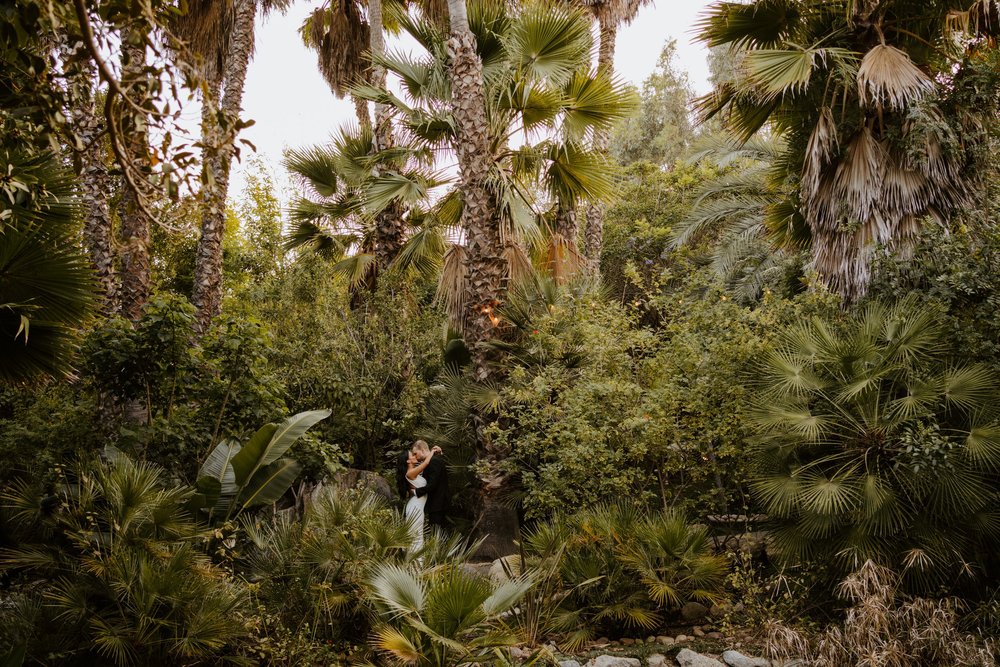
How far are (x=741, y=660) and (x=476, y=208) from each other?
21.0 feet

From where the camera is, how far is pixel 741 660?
212 inches

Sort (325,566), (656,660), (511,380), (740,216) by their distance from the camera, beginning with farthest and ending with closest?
(740,216) < (511,380) < (656,660) < (325,566)

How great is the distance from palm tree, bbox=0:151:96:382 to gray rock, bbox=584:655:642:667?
4926 millimetres

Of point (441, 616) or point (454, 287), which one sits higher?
point (454, 287)

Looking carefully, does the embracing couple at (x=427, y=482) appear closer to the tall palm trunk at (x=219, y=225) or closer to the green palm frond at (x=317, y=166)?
the tall palm trunk at (x=219, y=225)

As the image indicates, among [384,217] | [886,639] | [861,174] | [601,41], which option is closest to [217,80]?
[384,217]

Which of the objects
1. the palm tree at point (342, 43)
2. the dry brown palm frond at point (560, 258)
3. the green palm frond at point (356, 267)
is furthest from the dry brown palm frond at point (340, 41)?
the dry brown palm frond at point (560, 258)

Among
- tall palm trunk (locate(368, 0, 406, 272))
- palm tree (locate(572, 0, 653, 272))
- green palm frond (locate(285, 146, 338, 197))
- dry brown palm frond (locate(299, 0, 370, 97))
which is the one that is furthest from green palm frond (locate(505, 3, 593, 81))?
dry brown palm frond (locate(299, 0, 370, 97))

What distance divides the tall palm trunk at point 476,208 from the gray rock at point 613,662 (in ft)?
11.8

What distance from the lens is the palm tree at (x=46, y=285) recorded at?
195 inches

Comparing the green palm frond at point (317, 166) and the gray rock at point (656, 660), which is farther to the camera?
the green palm frond at point (317, 166)

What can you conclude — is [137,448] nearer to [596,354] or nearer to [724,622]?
Answer: [596,354]

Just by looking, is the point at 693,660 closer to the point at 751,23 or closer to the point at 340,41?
the point at 751,23

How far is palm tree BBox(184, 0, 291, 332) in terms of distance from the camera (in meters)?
3.13
